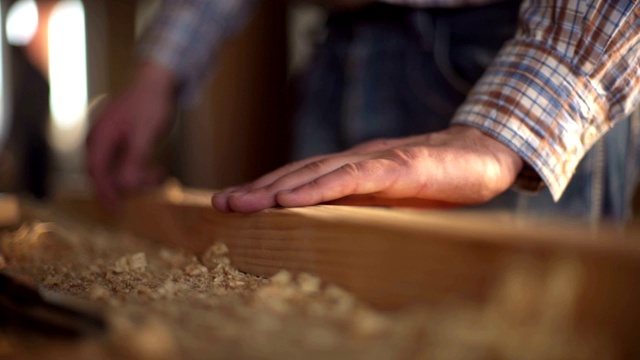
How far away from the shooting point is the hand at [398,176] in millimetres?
587

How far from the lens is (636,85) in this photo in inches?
26.7

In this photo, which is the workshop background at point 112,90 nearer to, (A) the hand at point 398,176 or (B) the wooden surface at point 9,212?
(B) the wooden surface at point 9,212

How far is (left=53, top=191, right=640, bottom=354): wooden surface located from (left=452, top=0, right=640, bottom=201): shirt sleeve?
0.85ft

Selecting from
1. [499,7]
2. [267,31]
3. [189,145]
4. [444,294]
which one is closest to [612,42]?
[499,7]

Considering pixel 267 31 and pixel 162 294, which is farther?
pixel 267 31

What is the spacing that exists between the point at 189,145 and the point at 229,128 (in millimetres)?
335

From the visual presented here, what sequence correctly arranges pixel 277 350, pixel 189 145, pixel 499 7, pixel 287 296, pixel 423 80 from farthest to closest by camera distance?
pixel 189 145 → pixel 423 80 → pixel 499 7 → pixel 287 296 → pixel 277 350

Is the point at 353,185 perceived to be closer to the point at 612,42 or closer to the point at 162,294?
the point at 162,294

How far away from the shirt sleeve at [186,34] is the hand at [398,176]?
2.31 ft

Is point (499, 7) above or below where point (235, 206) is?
above

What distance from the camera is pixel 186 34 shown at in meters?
1.27

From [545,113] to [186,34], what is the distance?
0.83 meters

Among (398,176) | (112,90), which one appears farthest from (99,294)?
(112,90)

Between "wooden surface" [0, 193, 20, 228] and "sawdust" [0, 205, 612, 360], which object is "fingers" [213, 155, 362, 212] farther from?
"wooden surface" [0, 193, 20, 228]
